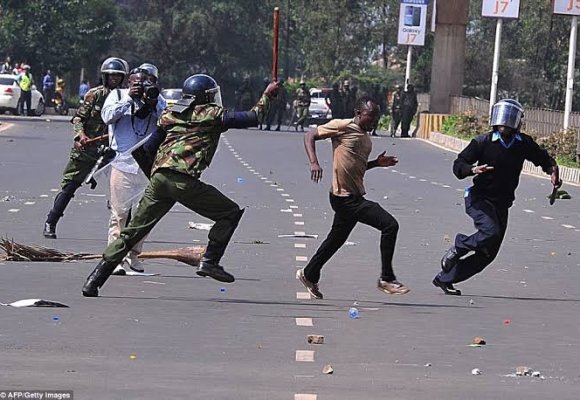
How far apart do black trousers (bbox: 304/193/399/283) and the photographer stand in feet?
5.26

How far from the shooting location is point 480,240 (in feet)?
41.4

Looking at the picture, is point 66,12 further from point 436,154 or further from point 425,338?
point 425,338

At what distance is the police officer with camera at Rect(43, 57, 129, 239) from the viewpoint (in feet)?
45.0

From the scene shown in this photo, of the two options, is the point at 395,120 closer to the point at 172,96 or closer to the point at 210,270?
the point at 172,96

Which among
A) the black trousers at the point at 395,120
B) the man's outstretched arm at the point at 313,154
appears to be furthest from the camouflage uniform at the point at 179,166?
the black trousers at the point at 395,120

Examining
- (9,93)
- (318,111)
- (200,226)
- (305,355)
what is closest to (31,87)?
(9,93)

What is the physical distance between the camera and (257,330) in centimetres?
1036

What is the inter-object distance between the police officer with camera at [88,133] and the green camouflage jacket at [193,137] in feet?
7.60

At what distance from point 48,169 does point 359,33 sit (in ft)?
208

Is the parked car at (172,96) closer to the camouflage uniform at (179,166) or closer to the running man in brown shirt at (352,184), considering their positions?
the camouflage uniform at (179,166)

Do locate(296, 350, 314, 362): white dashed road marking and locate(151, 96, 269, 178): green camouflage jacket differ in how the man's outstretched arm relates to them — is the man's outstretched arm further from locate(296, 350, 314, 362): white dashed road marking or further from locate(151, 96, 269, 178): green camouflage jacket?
locate(296, 350, 314, 362): white dashed road marking

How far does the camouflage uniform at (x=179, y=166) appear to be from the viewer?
449 inches

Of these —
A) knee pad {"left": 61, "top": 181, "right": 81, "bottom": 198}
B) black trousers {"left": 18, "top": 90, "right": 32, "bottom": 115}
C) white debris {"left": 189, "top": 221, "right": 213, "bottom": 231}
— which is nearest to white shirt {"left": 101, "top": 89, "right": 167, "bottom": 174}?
knee pad {"left": 61, "top": 181, "right": 81, "bottom": 198}

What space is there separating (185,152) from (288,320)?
57.5 inches
